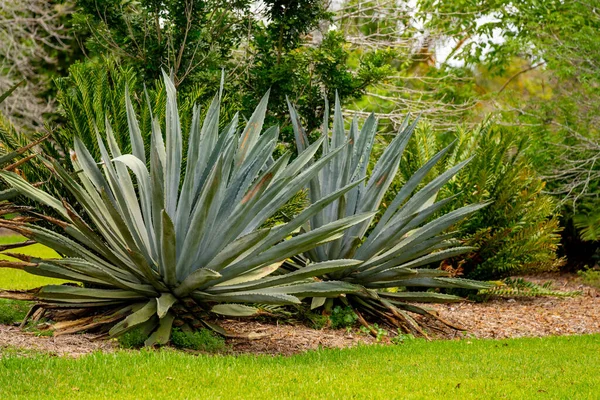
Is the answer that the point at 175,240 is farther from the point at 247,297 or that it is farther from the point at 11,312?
the point at 11,312

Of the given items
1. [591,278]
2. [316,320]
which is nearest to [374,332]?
[316,320]

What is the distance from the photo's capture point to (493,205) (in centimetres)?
1047

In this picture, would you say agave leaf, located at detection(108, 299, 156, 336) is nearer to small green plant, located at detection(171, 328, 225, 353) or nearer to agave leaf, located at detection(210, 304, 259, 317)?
small green plant, located at detection(171, 328, 225, 353)

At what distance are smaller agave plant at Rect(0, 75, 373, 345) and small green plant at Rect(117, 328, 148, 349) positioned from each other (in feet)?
0.21

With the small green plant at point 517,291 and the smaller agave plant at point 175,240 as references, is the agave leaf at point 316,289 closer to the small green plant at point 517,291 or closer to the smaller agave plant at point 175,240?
the smaller agave plant at point 175,240

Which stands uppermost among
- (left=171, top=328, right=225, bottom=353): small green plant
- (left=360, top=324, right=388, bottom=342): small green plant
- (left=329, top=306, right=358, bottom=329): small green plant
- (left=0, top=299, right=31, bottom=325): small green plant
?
(left=0, top=299, right=31, bottom=325): small green plant

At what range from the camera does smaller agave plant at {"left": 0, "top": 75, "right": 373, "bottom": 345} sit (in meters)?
6.18

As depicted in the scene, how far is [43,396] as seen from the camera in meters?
4.68

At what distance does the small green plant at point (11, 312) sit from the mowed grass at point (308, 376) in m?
1.37

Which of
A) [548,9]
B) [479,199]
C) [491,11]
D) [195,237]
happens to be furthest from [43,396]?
[491,11]

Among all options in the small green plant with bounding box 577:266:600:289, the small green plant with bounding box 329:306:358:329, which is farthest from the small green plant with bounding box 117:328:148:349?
the small green plant with bounding box 577:266:600:289

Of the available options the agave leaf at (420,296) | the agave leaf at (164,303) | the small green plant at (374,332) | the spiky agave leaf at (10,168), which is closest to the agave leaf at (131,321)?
the agave leaf at (164,303)

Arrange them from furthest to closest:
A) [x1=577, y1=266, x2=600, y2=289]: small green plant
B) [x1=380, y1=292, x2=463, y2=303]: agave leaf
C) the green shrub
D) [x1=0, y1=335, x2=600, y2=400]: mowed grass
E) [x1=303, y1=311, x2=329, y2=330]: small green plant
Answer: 1. [x1=577, y1=266, x2=600, y2=289]: small green plant
2. the green shrub
3. [x1=380, y1=292, x2=463, y2=303]: agave leaf
4. [x1=303, y1=311, x2=329, y2=330]: small green plant
5. [x1=0, y1=335, x2=600, y2=400]: mowed grass

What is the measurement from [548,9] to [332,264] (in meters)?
12.7
